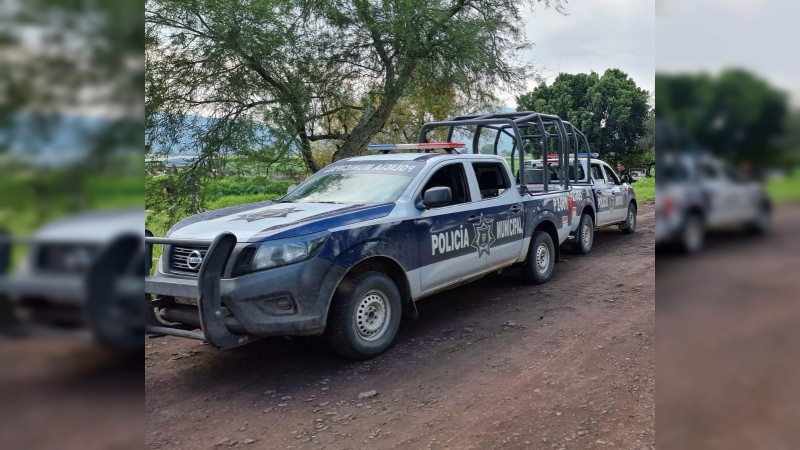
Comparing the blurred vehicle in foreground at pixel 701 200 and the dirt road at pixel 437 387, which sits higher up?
the blurred vehicle in foreground at pixel 701 200

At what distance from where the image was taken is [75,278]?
2.15ft

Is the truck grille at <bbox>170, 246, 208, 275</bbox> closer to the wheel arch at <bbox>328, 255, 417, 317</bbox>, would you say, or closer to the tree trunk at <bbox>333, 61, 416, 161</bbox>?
the wheel arch at <bbox>328, 255, 417, 317</bbox>

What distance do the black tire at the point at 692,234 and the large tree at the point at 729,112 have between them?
11cm

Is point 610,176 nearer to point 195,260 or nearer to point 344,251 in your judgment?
point 344,251

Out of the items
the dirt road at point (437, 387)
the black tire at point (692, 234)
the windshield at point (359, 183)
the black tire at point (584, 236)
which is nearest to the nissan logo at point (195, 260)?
the dirt road at point (437, 387)

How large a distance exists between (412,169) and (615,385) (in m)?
2.64

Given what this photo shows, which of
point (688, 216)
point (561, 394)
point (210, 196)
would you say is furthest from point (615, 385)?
point (210, 196)

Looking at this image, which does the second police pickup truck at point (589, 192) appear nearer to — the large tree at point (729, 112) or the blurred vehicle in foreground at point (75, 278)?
the large tree at point (729, 112)

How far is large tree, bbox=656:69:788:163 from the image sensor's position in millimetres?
878

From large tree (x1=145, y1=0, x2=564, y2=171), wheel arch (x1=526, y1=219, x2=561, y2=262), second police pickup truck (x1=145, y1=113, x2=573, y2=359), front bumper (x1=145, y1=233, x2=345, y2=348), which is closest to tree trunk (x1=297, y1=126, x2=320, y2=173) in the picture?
large tree (x1=145, y1=0, x2=564, y2=171)

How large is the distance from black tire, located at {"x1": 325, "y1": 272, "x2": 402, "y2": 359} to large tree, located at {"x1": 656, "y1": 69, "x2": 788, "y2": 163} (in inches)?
139

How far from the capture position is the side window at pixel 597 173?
1086 centimetres

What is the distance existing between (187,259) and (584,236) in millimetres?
6894

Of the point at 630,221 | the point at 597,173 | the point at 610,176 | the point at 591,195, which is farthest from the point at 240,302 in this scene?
the point at 630,221
